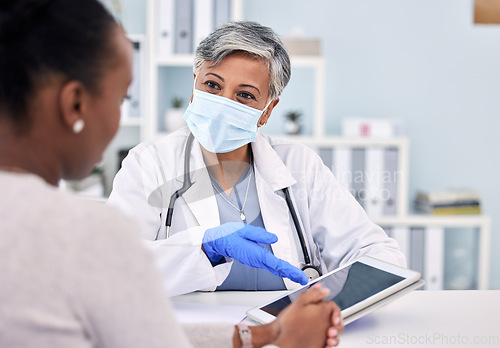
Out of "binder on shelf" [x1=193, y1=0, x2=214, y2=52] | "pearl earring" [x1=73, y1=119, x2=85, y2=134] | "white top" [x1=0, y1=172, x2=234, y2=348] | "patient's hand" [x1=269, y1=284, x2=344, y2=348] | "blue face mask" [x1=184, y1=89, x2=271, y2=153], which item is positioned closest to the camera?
"white top" [x1=0, y1=172, x2=234, y2=348]

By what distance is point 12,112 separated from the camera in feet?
1.68

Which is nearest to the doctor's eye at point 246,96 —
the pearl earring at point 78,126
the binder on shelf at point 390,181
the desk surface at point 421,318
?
the desk surface at point 421,318

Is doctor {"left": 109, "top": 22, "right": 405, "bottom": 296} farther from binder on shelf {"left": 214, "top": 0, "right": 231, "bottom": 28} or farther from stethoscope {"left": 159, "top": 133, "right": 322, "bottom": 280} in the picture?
binder on shelf {"left": 214, "top": 0, "right": 231, "bottom": 28}

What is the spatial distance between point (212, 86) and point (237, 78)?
0.07m

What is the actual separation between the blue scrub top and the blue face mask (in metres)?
0.11

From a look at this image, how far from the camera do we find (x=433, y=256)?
2.50 metres

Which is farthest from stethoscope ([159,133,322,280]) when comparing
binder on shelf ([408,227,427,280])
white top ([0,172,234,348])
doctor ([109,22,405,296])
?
binder on shelf ([408,227,427,280])

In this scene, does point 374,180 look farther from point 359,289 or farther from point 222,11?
point 359,289

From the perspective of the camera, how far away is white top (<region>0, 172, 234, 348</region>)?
443 millimetres

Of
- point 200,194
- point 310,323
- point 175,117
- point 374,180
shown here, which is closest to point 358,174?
point 374,180

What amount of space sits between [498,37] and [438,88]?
17.3 inches

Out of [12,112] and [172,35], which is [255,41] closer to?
[12,112]

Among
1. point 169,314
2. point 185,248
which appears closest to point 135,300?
point 169,314

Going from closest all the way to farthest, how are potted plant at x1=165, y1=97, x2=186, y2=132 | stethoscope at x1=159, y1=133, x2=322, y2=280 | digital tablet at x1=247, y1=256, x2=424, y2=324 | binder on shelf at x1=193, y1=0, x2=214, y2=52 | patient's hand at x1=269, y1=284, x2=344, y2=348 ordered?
patient's hand at x1=269, y1=284, x2=344, y2=348 → digital tablet at x1=247, y1=256, x2=424, y2=324 → stethoscope at x1=159, y1=133, x2=322, y2=280 → binder on shelf at x1=193, y1=0, x2=214, y2=52 → potted plant at x1=165, y1=97, x2=186, y2=132
